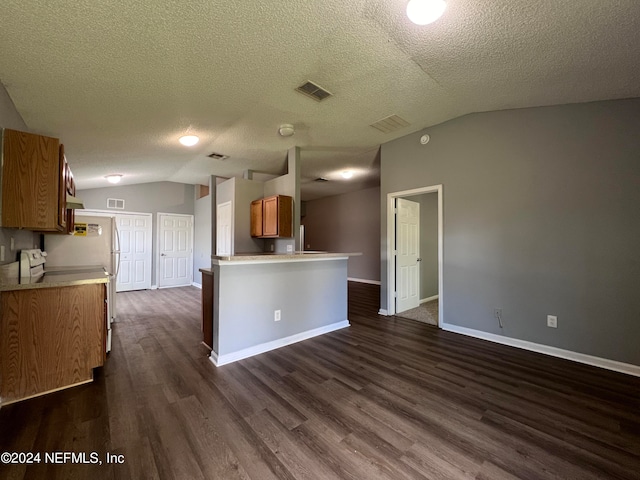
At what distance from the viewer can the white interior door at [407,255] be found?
14.7 feet

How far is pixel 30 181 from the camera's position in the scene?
1.99m

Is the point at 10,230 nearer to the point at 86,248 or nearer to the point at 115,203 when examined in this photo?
the point at 86,248

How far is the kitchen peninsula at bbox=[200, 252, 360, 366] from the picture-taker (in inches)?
105

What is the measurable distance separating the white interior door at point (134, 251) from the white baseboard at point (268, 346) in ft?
17.1

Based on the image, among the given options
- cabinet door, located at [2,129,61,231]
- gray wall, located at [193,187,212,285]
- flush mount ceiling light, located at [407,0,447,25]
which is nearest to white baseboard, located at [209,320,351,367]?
cabinet door, located at [2,129,61,231]

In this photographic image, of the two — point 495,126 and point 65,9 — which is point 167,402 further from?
point 495,126

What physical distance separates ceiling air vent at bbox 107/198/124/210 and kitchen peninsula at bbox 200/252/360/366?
16.8 feet

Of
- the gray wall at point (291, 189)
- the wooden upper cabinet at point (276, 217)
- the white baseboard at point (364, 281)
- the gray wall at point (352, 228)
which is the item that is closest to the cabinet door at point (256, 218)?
the wooden upper cabinet at point (276, 217)

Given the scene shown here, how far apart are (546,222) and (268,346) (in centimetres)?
343

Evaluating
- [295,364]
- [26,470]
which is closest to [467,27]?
[295,364]

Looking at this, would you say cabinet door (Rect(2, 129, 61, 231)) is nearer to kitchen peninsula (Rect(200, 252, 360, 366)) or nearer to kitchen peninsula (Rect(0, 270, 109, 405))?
kitchen peninsula (Rect(0, 270, 109, 405))

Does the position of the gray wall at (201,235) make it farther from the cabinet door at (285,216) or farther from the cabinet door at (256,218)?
the cabinet door at (285,216)

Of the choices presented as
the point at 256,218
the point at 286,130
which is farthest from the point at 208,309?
the point at 256,218

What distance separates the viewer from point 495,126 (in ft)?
10.7
